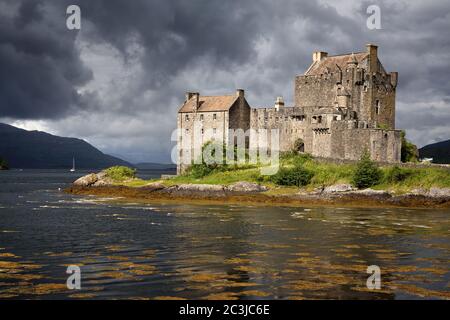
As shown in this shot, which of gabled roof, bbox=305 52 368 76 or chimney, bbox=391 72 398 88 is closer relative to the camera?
gabled roof, bbox=305 52 368 76

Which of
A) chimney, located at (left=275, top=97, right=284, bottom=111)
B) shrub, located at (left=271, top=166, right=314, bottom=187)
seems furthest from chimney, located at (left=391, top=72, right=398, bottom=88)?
shrub, located at (left=271, top=166, right=314, bottom=187)

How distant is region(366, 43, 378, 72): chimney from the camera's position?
6975 centimetres

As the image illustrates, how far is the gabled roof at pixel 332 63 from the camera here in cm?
7100

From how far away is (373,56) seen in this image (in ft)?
231

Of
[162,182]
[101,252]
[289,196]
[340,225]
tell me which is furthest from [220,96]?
[101,252]

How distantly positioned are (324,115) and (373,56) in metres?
9.04

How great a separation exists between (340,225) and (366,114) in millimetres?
35443

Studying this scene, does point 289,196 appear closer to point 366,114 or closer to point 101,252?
point 366,114

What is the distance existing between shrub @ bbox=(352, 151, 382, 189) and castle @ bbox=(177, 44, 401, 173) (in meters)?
6.00

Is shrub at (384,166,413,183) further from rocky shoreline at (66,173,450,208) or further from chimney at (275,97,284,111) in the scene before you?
chimney at (275,97,284,111)

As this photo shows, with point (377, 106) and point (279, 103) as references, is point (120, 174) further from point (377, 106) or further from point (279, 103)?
point (377, 106)

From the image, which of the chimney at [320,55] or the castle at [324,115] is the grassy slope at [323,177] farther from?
the chimney at [320,55]
